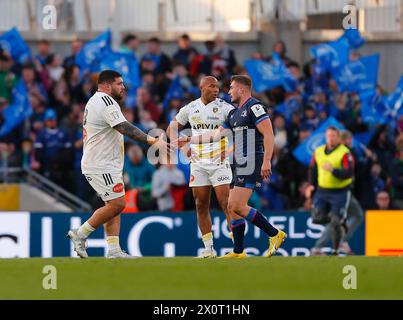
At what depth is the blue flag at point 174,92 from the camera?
23750mm

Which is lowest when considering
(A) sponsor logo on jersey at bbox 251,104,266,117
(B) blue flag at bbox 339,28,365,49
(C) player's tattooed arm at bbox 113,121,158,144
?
(C) player's tattooed arm at bbox 113,121,158,144

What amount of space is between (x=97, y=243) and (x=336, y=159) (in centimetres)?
420

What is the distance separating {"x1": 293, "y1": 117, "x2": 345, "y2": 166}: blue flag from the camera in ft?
75.7

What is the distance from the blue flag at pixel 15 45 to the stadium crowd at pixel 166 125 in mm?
252

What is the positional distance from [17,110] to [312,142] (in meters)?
5.14

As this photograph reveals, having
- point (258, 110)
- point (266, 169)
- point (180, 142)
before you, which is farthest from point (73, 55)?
point (266, 169)

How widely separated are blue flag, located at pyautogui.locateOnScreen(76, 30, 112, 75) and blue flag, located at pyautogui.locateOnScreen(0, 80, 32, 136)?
1341mm

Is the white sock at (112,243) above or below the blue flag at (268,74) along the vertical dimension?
below

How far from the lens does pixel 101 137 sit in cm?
1576

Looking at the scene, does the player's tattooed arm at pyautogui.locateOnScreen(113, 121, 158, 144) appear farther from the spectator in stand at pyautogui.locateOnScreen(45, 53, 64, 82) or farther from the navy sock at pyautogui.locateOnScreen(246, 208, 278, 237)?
the spectator in stand at pyautogui.locateOnScreen(45, 53, 64, 82)

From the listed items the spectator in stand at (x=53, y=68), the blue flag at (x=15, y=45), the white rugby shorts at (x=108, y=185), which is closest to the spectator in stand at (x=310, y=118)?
the spectator in stand at (x=53, y=68)

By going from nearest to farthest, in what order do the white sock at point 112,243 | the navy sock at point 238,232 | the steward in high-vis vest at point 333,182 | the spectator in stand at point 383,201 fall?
the white sock at point 112,243
the navy sock at point 238,232
the steward in high-vis vest at point 333,182
the spectator in stand at point 383,201

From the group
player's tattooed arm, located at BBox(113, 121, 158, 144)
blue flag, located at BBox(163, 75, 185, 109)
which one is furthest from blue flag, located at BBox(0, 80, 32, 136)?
player's tattooed arm, located at BBox(113, 121, 158, 144)

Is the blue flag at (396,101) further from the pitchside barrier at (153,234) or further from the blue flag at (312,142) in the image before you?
the pitchside barrier at (153,234)
